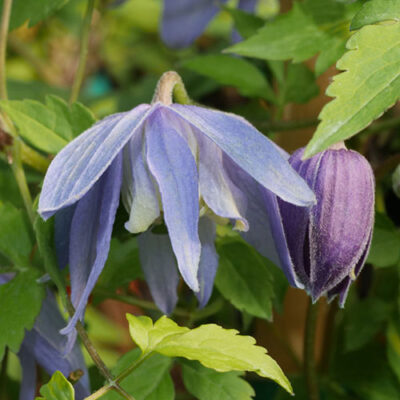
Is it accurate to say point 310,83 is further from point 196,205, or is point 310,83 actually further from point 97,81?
point 97,81

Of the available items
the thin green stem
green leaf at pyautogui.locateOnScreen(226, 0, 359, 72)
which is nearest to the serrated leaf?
the thin green stem

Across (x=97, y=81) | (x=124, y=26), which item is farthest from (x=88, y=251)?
(x=97, y=81)

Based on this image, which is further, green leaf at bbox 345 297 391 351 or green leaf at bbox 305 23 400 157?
green leaf at bbox 345 297 391 351

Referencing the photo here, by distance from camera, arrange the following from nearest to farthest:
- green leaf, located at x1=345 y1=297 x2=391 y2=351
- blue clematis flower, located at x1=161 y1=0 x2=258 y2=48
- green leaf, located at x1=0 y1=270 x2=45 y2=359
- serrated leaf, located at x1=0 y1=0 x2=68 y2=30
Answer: green leaf, located at x1=0 y1=270 x2=45 y2=359
serrated leaf, located at x1=0 y1=0 x2=68 y2=30
green leaf, located at x1=345 y1=297 x2=391 y2=351
blue clematis flower, located at x1=161 y1=0 x2=258 y2=48

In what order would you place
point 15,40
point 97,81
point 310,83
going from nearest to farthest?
1. point 310,83
2. point 15,40
3. point 97,81

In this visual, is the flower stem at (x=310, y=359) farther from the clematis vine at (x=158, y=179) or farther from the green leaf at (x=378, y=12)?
the green leaf at (x=378, y=12)

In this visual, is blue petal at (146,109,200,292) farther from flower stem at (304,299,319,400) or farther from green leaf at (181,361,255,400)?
flower stem at (304,299,319,400)

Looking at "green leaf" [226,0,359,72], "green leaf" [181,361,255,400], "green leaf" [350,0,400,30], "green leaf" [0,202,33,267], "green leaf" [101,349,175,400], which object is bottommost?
"green leaf" [181,361,255,400]
